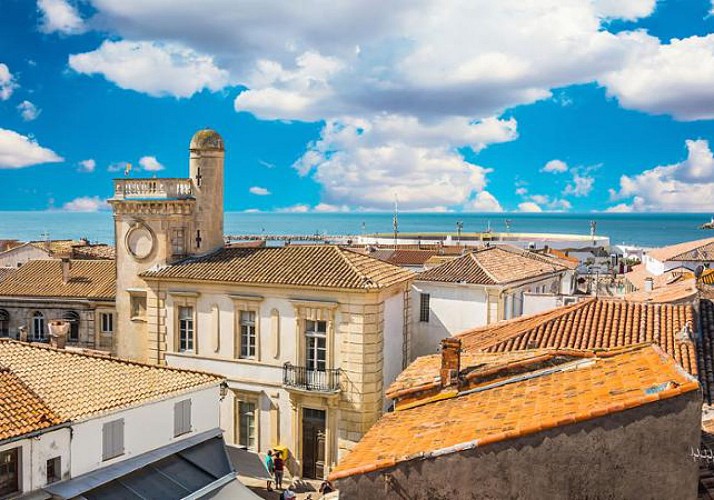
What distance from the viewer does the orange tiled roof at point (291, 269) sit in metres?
26.7

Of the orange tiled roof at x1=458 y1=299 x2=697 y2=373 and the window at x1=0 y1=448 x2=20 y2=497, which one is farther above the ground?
the orange tiled roof at x1=458 y1=299 x2=697 y2=373

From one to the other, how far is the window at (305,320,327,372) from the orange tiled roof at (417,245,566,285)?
6.79 metres

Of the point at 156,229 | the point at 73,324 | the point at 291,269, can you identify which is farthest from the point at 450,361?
the point at 73,324

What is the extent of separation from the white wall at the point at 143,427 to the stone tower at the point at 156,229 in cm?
1000

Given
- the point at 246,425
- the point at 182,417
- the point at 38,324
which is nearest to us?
the point at 182,417

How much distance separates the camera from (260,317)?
28.0 m

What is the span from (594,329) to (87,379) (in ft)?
44.9

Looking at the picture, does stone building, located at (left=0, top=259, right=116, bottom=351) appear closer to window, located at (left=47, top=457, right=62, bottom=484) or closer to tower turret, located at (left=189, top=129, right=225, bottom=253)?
tower turret, located at (left=189, top=129, right=225, bottom=253)

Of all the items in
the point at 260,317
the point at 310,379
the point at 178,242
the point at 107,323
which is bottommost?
the point at 310,379

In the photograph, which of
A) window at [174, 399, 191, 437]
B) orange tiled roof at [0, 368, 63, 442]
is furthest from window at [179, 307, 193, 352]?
orange tiled roof at [0, 368, 63, 442]

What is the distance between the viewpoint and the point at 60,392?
17.8 meters

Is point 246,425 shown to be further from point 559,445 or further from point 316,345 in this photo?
point 559,445

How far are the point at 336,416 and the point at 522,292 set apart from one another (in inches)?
424

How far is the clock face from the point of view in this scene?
30922mm
